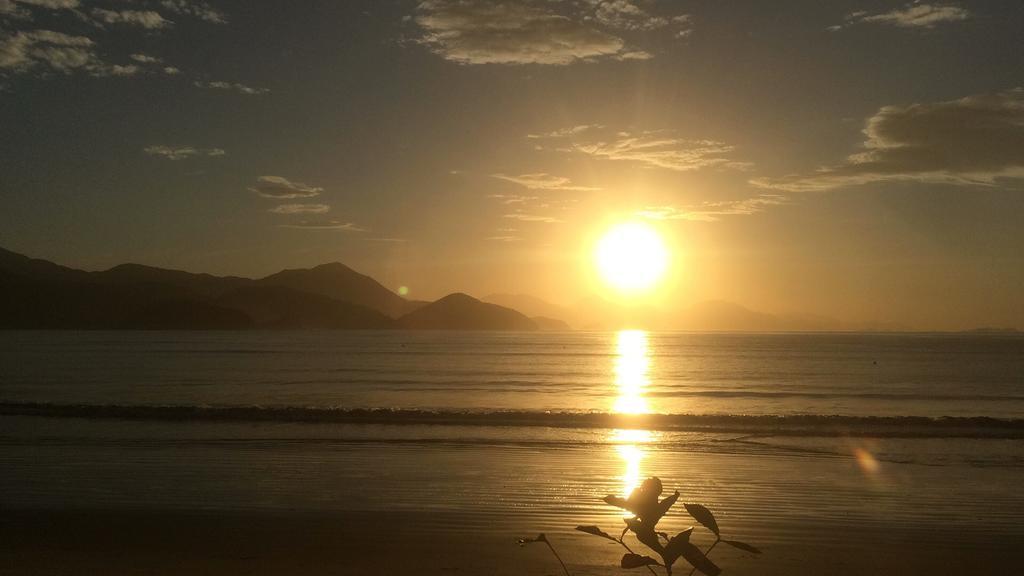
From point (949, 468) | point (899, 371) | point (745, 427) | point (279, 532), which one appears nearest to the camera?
point (279, 532)

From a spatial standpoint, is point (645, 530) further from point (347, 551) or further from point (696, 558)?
point (347, 551)

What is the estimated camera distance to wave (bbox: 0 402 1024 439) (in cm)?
2567

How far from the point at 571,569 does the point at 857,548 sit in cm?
418

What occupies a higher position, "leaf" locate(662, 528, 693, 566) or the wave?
"leaf" locate(662, 528, 693, 566)

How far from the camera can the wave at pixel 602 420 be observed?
2567 cm

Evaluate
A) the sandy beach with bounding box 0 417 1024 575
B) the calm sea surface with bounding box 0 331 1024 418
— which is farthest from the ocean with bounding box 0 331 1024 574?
the calm sea surface with bounding box 0 331 1024 418

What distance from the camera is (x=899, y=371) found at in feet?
244

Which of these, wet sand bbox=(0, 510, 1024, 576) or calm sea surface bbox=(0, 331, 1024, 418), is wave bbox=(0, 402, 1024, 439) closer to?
calm sea surface bbox=(0, 331, 1024, 418)

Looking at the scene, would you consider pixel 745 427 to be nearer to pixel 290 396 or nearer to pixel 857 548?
pixel 857 548

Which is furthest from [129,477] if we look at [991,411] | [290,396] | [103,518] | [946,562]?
[991,411]

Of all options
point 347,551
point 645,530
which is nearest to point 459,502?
point 347,551

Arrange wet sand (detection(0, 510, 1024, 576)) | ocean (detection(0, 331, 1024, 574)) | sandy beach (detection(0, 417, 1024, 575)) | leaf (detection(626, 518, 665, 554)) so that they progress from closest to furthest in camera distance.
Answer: leaf (detection(626, 518, 665, 554)) < wet sand (detection(0, 510, 1024, 576)) < sandy beach (detection(0, 417, 1024, 575)) < ocean (detection(0, 331, 1024, 574))

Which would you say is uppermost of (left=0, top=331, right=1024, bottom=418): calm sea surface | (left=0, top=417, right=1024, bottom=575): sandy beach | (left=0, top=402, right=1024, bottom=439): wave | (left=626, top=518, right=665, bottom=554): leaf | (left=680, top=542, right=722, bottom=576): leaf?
(left=626, top=518, right=665, bottom=554): leaf

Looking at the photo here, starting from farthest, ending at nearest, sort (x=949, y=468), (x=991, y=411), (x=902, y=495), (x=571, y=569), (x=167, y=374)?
(x=167, y=374)
(x=991, y=411)
(x=949, y=468)
(x=902, y=495)
(x=571, y=569)
